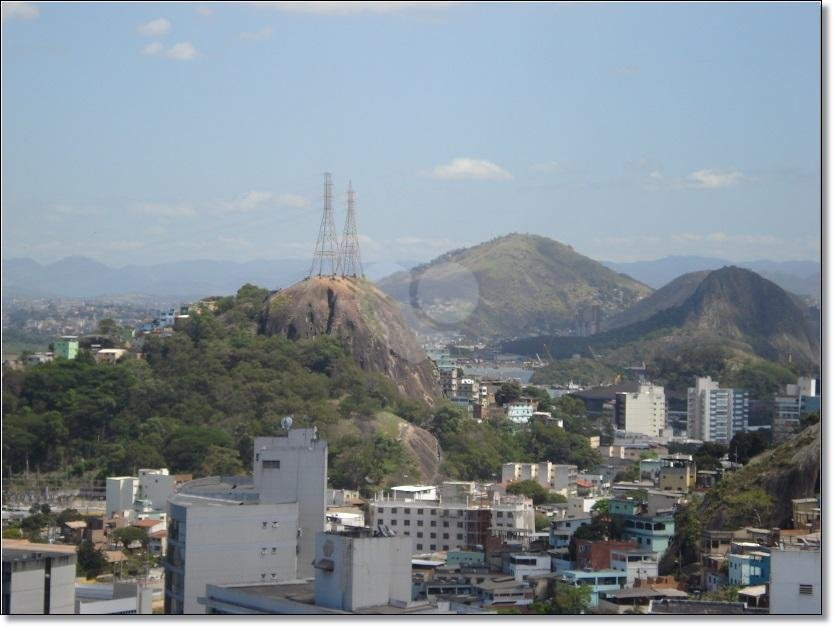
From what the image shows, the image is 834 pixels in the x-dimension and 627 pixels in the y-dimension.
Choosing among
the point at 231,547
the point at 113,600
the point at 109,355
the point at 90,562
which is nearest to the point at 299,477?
the point at 231,547

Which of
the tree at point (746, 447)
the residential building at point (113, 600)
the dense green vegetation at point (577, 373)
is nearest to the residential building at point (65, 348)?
the tree at point (746, 447)

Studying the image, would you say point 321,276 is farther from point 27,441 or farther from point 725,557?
point 725,557

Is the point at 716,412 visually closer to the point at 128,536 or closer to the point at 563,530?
the point at 563,530

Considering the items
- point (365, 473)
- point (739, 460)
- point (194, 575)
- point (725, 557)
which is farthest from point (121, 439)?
point (194, 575)

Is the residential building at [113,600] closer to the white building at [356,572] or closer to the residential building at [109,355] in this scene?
the white building at [356,572]

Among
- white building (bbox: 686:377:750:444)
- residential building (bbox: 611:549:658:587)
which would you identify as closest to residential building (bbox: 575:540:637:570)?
residential building (bbox: 611:549:658:587)
